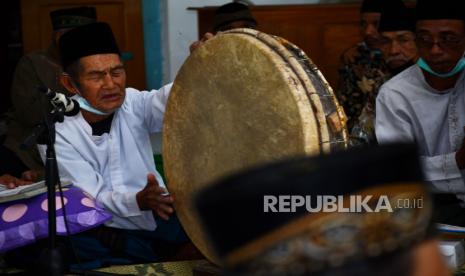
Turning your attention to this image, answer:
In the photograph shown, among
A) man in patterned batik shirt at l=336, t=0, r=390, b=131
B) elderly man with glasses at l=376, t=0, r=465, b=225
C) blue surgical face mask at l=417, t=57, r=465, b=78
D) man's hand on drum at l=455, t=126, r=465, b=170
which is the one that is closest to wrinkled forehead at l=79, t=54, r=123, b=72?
elderly man with glasses at l=376, t=0, r=465, b=225

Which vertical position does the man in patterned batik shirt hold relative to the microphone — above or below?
below

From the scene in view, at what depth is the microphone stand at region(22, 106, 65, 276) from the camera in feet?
8.61

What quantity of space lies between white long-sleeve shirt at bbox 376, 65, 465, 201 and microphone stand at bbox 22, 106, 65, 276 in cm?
155

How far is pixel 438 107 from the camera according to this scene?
3.53m

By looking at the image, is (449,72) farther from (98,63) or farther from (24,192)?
(24,192)

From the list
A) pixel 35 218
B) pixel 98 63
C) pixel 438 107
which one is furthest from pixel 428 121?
pixel 35 218

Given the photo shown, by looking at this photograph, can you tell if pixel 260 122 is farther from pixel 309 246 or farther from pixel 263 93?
pixel 309 246

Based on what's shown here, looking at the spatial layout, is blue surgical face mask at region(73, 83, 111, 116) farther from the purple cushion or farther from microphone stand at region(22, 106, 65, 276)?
microphone stand at region(22, 106, 65, 276)

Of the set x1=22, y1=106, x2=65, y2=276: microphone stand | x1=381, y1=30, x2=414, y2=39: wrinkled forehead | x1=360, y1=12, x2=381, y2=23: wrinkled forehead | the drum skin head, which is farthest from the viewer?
x1=360, y1=12, x2=381, y2=23: wrinkled forehead

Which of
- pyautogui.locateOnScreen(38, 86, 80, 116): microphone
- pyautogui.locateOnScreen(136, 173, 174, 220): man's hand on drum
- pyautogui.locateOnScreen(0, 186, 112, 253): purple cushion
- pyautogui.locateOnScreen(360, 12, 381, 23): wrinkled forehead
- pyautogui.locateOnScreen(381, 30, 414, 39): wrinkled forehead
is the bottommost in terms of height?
pyautogui.locateOnScreen(0, 186, 112, 253): purple cushion

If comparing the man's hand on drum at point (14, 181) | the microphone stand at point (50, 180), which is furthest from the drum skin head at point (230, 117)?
the man's hand on drum at point (14, 181)

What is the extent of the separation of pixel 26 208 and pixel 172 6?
293 cm

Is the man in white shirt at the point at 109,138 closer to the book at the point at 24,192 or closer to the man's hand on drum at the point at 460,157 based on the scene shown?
the book at the point at 24,192

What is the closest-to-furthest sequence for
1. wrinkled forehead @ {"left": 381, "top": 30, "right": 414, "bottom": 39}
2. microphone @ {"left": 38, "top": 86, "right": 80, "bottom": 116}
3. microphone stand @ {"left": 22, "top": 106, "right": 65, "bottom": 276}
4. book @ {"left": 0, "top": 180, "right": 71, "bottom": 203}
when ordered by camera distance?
1. microphone stand @ {"left": 22, "top": 106, "right": 65, "bottom": 276}
2. microphone @ {"left": 38, "top": 86, "right": 80, "bottom": 116}
3. book @ {"left": 0, "top": 180, "right": 71, "bottom": 203}
4. wrinkled forehead @ {"left": 381, "top": 30, "right": 414, "bottom": 39}
